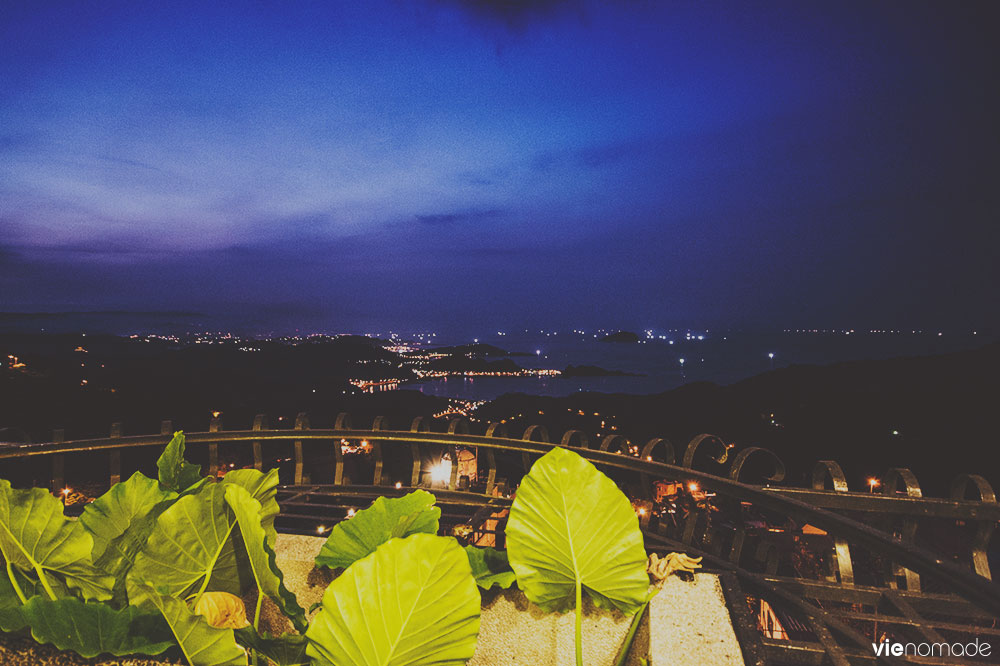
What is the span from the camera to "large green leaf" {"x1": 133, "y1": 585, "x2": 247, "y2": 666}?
0.79m

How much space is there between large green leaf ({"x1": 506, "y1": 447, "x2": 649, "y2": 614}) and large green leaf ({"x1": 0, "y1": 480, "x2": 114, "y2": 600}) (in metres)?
0.94

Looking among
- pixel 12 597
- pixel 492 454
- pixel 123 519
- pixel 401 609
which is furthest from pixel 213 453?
pixel 401 609

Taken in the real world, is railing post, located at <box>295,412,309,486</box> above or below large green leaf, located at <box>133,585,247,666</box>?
below

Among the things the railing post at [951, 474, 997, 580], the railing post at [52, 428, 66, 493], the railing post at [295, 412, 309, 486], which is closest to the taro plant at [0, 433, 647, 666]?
the railing post at [295, 412, 309, 486]

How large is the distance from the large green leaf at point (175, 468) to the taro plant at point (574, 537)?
3.19ft

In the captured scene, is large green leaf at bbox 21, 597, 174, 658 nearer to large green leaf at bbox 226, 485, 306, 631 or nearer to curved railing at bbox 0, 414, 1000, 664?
large green leaf at bbox 226, 485, 306, 631

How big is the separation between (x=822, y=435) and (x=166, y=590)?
52.8 m

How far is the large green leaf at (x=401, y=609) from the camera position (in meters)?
0.74

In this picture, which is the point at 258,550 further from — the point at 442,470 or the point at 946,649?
the point at 442,470

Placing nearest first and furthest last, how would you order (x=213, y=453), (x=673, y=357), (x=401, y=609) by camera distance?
1. (x=401, y=609)
2. (x=213, y=453)
3. (x=673, y=357)

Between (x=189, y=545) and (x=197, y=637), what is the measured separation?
0.75 ft

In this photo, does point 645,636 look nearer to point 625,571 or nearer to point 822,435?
point 625,571

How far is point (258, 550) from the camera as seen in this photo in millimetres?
913

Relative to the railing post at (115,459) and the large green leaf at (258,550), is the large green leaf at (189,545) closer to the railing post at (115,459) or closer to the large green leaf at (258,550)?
the large green leaf at (258,550)
